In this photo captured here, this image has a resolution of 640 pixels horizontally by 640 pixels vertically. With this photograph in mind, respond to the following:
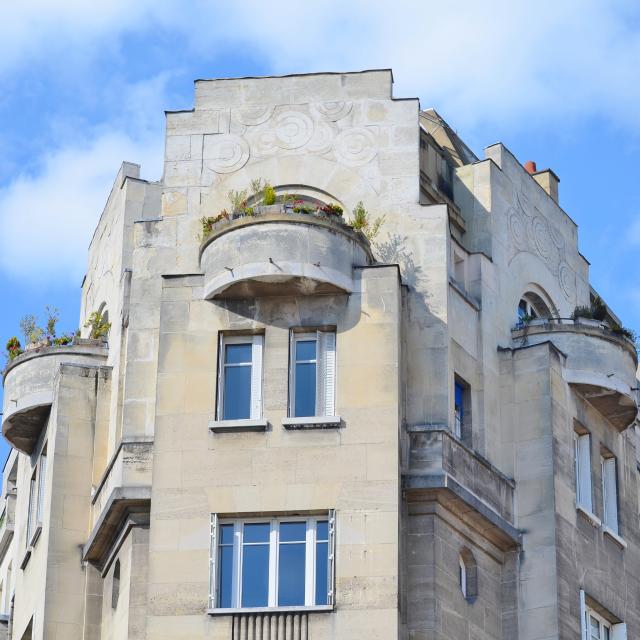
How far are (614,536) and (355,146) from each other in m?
10.1

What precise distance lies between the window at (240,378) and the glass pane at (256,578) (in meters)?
2.88

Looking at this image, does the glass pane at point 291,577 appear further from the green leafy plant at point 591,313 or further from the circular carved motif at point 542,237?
the circular carved motif at point 542,237

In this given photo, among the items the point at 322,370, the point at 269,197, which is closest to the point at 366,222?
the point at 269,197

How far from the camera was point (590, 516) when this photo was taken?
47.9 m

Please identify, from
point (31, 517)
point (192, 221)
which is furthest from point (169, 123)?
point (31, 517)

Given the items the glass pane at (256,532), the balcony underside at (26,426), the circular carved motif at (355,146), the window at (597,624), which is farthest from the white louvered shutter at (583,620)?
the balcony underside at (26,426)

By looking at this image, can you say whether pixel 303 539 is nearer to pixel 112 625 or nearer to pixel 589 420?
pixel 112 625

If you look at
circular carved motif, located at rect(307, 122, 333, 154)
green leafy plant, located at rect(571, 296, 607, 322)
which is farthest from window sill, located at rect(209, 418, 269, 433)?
green leafy plant, located at rect(571, 296, 607, 322)

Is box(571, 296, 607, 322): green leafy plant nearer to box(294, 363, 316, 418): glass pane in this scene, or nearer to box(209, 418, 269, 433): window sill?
box(294, 363, 316, 418): glass pane

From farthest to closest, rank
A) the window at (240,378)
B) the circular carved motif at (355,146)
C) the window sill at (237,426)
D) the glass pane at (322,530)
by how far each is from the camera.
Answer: the circular carved motif at (355,146) < the window at (240,378) < the window sill at (237,426) < the glass pane at (322,530)

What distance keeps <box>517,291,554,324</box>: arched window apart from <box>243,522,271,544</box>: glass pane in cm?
987

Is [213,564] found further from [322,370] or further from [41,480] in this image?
[41,480]

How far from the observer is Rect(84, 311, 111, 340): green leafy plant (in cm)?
5075

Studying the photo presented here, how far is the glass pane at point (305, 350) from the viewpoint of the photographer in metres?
44.8
